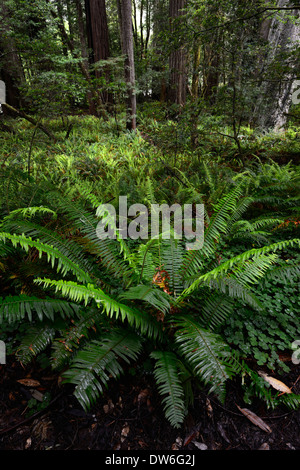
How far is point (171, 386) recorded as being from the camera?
48.9 inches

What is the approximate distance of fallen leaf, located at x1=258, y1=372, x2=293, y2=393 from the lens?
4.77 feet

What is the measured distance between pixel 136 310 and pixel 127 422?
0.61 metres

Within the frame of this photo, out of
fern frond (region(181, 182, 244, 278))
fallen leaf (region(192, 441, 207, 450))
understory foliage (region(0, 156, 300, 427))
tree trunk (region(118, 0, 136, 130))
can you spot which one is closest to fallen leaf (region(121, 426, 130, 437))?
understory foliage (region(0, 156, 300, 427))

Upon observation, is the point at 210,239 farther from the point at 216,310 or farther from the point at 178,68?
the point at 178,68

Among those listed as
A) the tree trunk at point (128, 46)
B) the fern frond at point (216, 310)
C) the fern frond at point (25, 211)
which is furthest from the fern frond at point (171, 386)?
the tree trunk at point (128, 46)

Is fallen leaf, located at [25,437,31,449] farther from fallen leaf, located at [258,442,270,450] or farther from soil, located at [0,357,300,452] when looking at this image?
fallen leaf, located at [258,442,270,450]

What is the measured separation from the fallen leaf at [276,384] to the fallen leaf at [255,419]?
0.21m

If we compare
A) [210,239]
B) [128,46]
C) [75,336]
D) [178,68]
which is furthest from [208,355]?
[128,46]

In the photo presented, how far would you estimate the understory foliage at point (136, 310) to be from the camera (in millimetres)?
1265

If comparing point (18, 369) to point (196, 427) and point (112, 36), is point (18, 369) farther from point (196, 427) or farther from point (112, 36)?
point (112, 36)

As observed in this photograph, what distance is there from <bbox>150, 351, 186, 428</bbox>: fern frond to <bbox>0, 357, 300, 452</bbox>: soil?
0.44 feet

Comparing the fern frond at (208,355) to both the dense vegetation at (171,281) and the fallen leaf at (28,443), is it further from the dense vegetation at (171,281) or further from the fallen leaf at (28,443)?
the fallen leaf at (28,443)

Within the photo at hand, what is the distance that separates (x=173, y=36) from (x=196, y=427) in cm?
390
